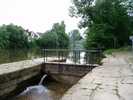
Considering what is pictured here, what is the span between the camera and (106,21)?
23.9 meters

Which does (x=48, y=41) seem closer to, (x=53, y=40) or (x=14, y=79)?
(x=53, y=40)

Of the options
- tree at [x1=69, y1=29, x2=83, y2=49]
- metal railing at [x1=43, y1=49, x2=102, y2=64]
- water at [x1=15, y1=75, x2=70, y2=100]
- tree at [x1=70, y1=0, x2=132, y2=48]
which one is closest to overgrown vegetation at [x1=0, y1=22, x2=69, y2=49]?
tree at [x1=69, y1=29, x2=83, y2=49]

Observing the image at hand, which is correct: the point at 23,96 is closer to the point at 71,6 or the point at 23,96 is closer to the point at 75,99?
the point at 75,99

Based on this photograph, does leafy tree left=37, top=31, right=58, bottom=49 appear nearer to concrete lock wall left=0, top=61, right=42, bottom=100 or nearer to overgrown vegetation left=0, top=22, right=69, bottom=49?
overgrown vegetation left=0, top=22, right=69, bottom=49

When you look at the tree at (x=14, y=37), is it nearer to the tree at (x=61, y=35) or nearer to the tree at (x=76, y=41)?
the tree at (x=61, y=35)

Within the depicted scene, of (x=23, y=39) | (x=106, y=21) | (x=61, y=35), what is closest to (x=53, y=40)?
(x=23, y=39)

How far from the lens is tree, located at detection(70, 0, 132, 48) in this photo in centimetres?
2352

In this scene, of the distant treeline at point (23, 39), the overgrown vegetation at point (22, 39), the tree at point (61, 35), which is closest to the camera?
the overgrown vegetation at point (22, 39)

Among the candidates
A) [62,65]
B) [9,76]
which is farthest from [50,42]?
[9,76]

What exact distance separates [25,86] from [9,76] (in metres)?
1.96

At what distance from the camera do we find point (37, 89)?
1083 centimetres

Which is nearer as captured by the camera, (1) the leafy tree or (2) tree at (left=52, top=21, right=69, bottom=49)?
(1) the leafy tree

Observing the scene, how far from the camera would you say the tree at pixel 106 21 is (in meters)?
23.5

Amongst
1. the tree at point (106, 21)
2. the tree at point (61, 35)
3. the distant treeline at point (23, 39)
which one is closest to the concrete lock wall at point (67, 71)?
the tree at point (106, 21)
